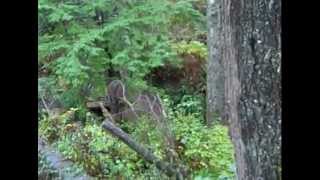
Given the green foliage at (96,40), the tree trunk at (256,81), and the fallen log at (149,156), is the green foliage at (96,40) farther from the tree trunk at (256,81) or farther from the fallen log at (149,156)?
the tree trunk at (256,81)

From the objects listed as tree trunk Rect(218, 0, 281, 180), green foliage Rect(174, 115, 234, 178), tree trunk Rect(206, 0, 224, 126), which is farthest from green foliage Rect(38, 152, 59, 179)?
tree trunk Rect(206, 0, 224, 126)

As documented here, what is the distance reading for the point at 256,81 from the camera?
2256 mm

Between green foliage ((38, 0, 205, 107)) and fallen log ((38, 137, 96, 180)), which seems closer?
fallen log ((38, 137, 96, 180))

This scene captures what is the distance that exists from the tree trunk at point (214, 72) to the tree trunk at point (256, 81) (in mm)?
6040

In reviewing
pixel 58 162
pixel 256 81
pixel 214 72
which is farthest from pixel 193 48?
pixel 256 81

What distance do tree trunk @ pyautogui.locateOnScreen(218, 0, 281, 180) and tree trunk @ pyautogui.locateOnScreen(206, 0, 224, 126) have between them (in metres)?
6.04

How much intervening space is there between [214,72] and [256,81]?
6.64 m

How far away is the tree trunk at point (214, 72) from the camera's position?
852 centimetres

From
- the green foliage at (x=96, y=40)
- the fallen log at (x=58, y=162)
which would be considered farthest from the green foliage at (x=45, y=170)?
the green foliage at (x=96, y=40)

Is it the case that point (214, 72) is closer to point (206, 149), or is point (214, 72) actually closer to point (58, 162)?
point (206, 149)

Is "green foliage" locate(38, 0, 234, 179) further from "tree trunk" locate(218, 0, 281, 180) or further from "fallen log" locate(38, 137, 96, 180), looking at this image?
"tree trunk" locate(218, 0, 281, 180)

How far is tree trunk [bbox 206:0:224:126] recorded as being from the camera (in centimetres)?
852
